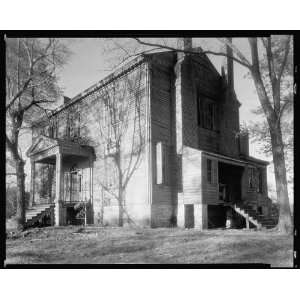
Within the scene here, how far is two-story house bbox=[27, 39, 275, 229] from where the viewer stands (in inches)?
577

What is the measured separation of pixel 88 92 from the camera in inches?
701

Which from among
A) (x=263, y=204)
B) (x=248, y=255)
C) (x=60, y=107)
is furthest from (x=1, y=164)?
(x=263, y=204)

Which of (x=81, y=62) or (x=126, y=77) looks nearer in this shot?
(x=81, y=62)

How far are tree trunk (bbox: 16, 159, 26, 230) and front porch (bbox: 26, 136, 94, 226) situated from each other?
70.8 inches

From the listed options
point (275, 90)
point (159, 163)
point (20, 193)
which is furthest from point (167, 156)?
point (20, 193)

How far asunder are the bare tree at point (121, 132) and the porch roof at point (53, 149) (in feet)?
3.85

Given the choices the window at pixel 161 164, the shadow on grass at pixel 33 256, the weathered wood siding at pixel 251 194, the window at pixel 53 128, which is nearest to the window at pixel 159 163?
the window at pixel 161 164

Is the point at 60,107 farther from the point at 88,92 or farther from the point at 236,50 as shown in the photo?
the point at 236,50

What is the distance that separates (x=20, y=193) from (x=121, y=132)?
18.0 ft

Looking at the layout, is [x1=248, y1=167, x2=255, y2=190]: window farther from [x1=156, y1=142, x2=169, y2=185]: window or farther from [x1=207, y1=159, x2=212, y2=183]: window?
[x1=156, y1=142, x2=169, y2=185]: window

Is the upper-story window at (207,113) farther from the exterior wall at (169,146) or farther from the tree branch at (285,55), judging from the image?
Result: the tree branch at (285,55)

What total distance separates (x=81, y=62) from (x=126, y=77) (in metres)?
4.83

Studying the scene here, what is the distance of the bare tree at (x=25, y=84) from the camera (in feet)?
39.9

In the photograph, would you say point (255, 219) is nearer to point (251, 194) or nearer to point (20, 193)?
point (251, 194)
